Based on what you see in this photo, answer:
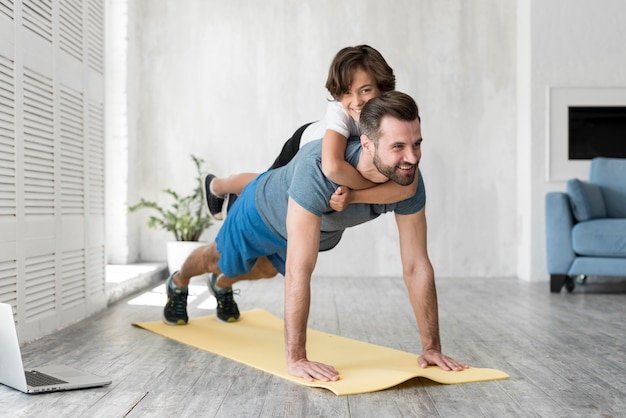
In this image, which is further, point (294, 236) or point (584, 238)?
point (584, 238)

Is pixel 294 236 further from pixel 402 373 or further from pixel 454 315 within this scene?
pixel 454 315

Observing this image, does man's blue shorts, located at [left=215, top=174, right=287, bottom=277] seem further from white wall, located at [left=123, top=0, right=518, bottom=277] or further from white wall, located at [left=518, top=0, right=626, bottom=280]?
white wall, located at [left=518, top=0, right=626, bottom=280]

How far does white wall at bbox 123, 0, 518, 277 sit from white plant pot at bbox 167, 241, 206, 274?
2.20 ft

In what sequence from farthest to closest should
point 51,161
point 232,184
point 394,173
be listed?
point 232,184
point 51,161
point 394,173

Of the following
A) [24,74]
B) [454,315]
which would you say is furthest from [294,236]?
[454,315]

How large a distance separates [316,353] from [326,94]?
13.0ft

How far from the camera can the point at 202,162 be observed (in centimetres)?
664

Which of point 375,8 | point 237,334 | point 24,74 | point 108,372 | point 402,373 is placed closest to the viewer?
point 402,373

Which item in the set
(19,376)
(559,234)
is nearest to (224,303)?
(19,376)

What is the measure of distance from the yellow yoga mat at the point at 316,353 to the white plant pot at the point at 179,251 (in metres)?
2.01

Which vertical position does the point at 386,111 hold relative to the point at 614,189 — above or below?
above

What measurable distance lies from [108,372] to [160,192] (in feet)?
13.8

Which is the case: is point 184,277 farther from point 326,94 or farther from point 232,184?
point 326,94

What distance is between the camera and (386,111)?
2367 mm
